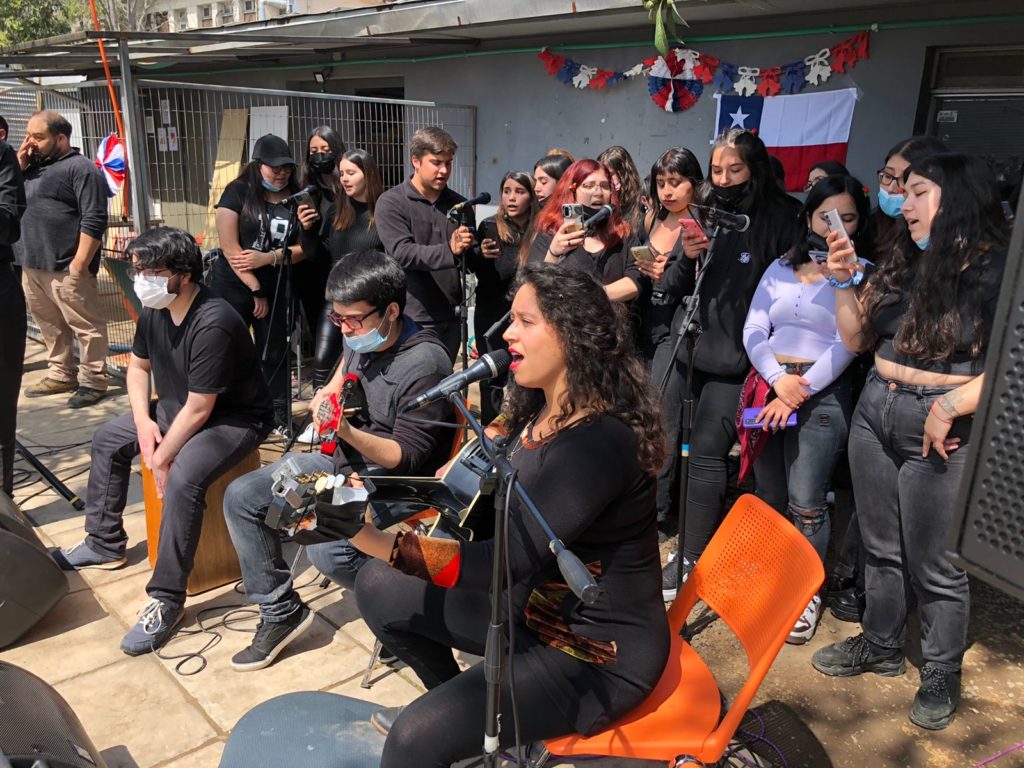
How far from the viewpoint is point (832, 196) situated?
10.1ft

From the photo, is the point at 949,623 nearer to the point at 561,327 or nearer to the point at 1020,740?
the point at 1020,740

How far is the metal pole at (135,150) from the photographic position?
15.8ft

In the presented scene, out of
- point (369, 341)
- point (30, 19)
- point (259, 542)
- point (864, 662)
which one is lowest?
point (864, 662)

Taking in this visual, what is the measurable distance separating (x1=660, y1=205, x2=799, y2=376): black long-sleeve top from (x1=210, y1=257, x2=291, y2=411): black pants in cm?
281

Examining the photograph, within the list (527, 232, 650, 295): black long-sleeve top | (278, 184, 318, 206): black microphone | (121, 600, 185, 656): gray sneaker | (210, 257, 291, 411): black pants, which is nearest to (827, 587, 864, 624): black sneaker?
(527, 232, 650, 295): black long-sleeve top

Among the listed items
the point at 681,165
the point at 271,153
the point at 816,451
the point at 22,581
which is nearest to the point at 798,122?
the point at 681,165

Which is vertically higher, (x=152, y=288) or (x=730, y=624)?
(x=152, y=288)

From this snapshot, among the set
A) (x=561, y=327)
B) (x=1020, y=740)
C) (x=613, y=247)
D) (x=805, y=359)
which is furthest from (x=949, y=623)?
(x=613, y=247)

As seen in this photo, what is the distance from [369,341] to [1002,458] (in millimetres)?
2165

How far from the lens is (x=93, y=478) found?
3.50 meters

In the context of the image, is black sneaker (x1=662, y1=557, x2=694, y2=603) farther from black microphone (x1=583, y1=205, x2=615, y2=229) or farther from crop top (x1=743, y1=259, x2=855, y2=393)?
black microphone (x1=583, y1=205, x2=615, y2=229)

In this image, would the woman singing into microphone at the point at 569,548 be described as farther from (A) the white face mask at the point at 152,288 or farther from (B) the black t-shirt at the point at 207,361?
(A) the white face mask at the point at 152,288

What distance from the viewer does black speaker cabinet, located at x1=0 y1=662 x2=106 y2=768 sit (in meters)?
1.66

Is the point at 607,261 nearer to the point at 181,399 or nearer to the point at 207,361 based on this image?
the point at 207,361
